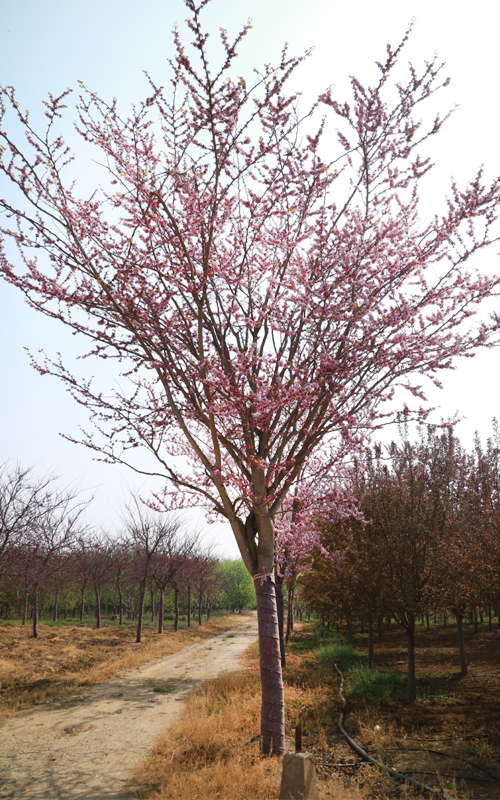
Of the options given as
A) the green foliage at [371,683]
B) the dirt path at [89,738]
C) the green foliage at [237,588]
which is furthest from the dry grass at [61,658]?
the green foliage at [237,588]

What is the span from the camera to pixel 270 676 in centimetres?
585

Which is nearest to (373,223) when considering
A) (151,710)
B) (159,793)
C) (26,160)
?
(26,160)

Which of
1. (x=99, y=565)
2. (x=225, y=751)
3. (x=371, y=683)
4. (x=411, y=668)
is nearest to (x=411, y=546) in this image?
(x=411, y=668)

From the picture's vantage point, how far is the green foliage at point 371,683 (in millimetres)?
9820

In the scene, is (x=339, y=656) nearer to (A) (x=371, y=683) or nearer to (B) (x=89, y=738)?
(A) (x=371, y=683)

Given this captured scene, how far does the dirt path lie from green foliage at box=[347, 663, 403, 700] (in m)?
3.67

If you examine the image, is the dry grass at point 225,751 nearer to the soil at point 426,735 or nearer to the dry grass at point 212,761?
the dry grass at point 212,761

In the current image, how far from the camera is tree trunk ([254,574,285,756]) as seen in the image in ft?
18.6

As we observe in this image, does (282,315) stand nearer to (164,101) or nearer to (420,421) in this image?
(420,421)

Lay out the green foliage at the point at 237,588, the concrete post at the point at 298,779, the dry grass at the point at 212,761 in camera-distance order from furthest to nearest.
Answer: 1. the green foliage at the point at 237,588
2. the dry grass at the point at 212,761
3. the concrete post at the point at 298,779

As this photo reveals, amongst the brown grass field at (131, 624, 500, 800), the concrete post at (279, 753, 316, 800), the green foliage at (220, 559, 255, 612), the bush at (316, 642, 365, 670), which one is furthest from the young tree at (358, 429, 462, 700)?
the green foliage at (220, 559, 255, 612)

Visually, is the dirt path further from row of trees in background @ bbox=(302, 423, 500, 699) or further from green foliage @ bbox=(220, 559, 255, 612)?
green foliage @ bbox=(220, 559, 255, 612)

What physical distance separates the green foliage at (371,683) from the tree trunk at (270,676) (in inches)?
191

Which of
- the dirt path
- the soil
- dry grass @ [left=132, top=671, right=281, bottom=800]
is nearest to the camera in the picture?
dry grass @ [left=132, top=671, right=281, bottom=800]
